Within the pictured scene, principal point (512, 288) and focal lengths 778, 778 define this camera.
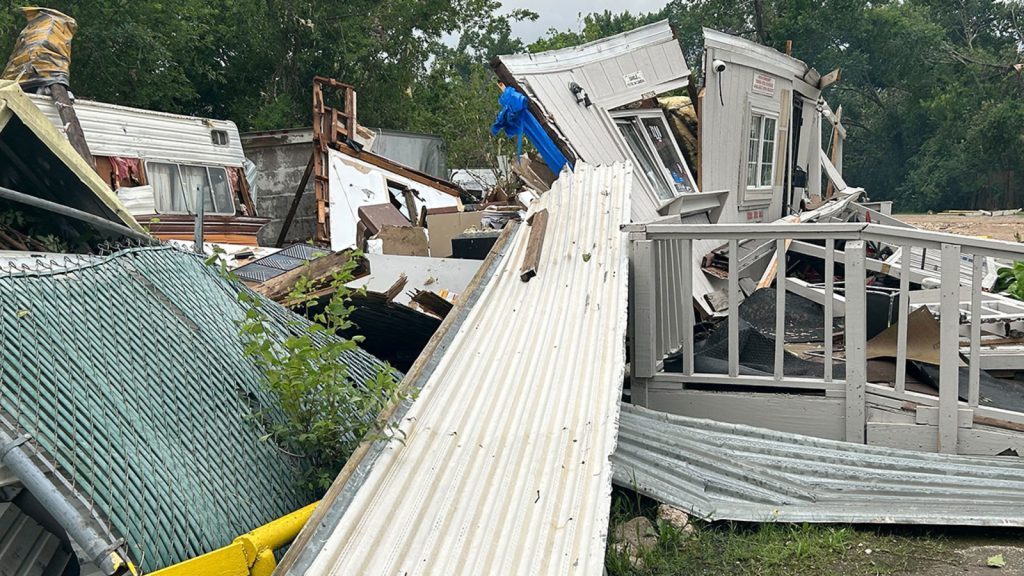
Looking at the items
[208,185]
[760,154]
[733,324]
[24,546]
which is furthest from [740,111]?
[24,546]

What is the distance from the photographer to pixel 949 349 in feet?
12.4

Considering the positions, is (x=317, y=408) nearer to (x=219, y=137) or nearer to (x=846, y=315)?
(x=846, y=315)

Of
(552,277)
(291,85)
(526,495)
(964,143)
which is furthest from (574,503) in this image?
(964,143)

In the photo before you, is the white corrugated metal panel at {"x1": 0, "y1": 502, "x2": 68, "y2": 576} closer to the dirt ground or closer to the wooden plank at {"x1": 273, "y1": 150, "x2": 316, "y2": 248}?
the wooden plank at {"x1": 273, "y1": 150, "x2": 316, "y2": 248}

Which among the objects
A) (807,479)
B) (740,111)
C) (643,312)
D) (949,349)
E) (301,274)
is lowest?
(807,479)

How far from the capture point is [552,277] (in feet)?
14.4

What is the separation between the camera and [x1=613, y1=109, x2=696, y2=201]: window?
8203mm

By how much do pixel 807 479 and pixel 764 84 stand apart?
7324 millimetres

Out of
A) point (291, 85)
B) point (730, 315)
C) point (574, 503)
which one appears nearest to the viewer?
point (574, 503)

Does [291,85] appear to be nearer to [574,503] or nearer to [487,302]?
[487,302]

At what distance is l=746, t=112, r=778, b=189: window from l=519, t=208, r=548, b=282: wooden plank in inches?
213

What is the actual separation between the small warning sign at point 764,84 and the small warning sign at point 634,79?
1.88 meters

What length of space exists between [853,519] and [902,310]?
3.89ft

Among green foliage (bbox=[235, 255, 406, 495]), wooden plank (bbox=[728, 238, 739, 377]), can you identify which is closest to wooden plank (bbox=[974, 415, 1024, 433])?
wooden plank (bbox=[728, 238, 739, 377])
